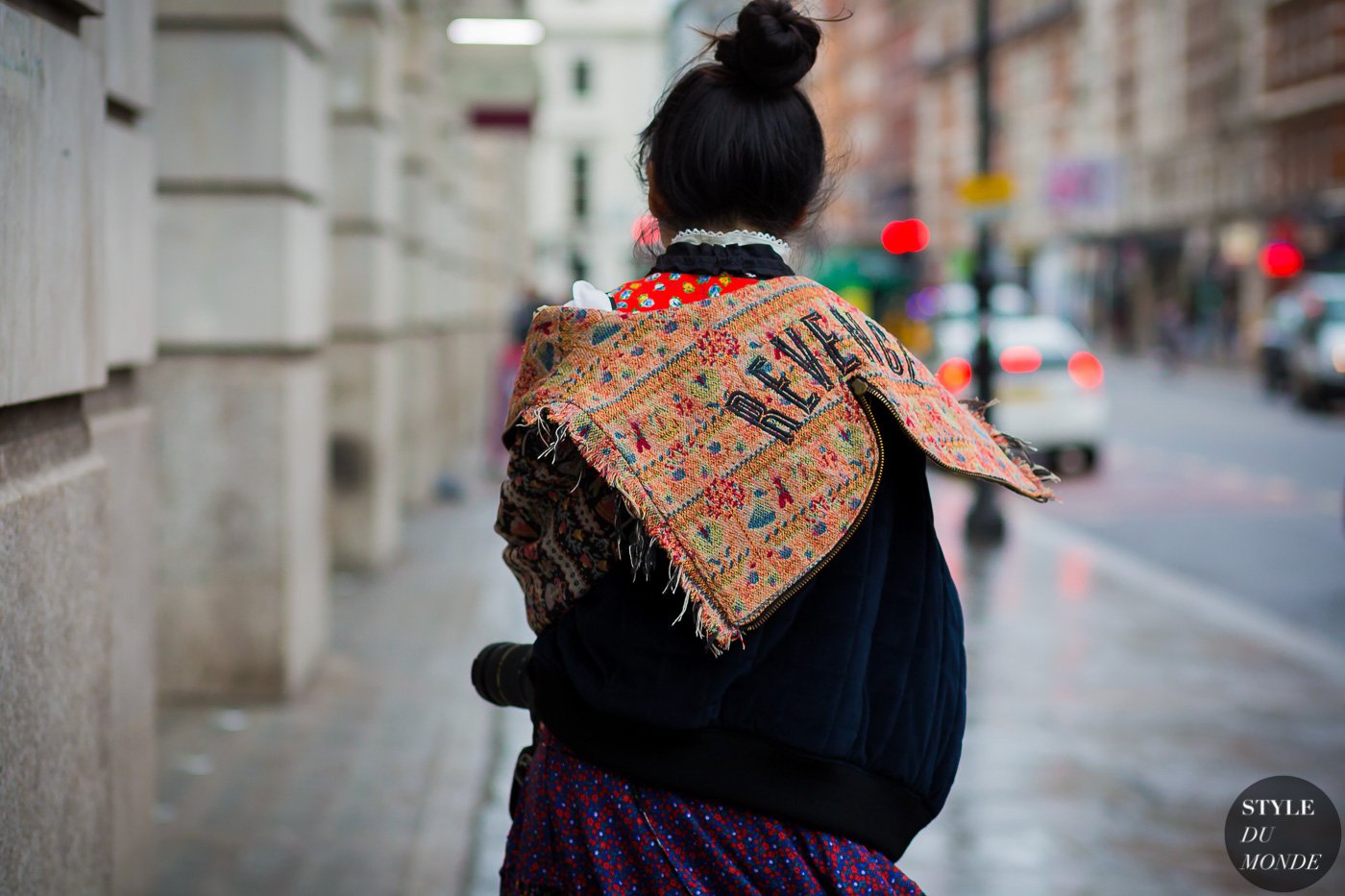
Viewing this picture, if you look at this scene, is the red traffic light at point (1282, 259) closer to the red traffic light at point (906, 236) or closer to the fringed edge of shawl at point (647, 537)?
the red traffic light at point (906, 236)

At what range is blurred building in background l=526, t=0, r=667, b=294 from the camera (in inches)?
2571

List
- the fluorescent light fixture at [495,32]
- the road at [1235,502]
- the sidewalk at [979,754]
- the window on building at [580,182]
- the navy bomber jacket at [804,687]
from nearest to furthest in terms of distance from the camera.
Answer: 1. the navy bomber jacket at [804,687]
2. the sidewalk at [979,754]
3. the road at [1235,502]
4. the fluorescent light fixture at [495,32]
5. the window on building at [580,182]

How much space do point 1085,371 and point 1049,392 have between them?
54 cm

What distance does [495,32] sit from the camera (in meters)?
12.8

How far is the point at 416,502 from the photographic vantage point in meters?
13.2

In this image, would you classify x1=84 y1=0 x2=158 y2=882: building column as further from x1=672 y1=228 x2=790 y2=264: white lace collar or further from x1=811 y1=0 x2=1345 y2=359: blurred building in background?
x1=811 y1=0 x2=1345 y2=359: blurred building in background

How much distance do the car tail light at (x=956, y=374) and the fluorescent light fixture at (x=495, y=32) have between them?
599 centimetres

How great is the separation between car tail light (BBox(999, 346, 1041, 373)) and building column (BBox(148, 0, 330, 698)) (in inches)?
455

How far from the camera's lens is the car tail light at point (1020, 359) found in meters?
16.9

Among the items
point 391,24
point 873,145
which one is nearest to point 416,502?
point 391,24

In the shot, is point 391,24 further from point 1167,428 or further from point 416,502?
point 1167,428

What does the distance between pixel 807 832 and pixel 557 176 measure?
65.4 meters

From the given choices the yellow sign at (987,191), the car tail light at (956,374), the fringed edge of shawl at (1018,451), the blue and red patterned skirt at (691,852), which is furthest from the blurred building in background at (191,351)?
the car tail light at (956,374)

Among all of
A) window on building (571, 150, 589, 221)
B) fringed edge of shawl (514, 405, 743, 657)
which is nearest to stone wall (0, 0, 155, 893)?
fringed edge of shawl (514, 405, 743, 657)
